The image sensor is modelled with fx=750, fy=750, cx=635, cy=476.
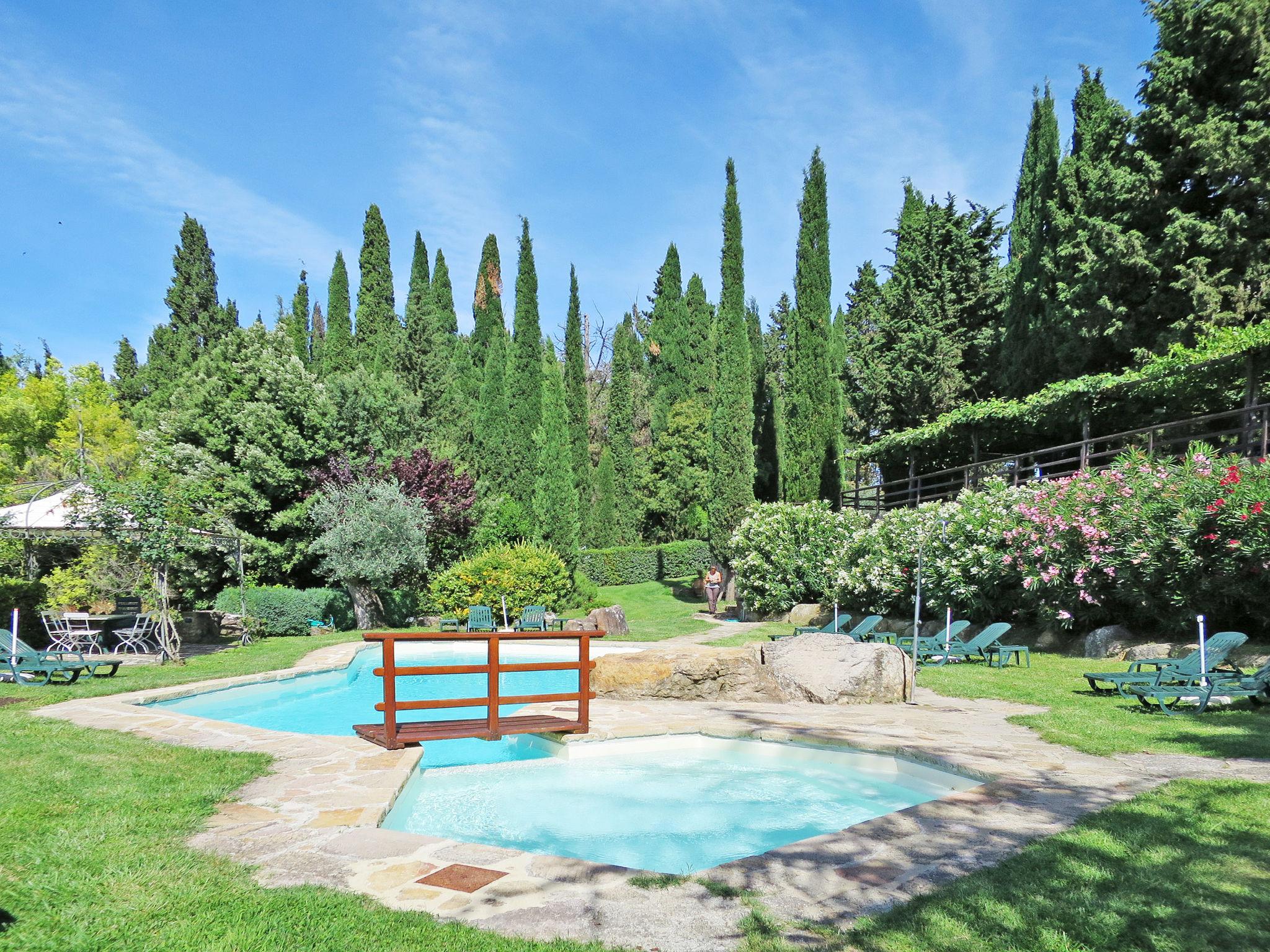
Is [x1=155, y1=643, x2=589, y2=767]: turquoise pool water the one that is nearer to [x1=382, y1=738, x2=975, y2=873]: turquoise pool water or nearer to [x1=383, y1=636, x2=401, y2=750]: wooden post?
[x1=383, y1=636, x2=401, y2=750]: wooden post

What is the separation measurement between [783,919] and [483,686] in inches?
465

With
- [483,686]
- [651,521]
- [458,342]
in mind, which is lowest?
[483,686]

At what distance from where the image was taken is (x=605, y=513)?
3441 centimetres

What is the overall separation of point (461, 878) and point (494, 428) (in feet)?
89.9

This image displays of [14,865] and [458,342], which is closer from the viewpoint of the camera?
→ [14,865]

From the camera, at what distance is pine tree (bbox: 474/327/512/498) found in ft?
93.8

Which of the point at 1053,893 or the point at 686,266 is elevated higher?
the point at 686,266

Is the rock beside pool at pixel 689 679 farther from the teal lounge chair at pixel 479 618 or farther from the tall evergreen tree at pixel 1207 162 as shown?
the tall evergreen tree at pixel 1207 162

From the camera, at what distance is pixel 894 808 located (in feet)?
19.6

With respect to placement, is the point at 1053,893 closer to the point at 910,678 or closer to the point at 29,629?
the point at 910,678

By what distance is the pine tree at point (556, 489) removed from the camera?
2759 centimetres

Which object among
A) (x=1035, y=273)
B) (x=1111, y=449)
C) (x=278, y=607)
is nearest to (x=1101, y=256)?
(x=1035, y=273)

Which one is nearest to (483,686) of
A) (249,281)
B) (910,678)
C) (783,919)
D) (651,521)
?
(910,678)

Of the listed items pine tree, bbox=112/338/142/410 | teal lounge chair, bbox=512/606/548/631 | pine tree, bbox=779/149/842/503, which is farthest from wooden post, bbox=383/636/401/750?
pine tree, bbox=112/338/142/410
